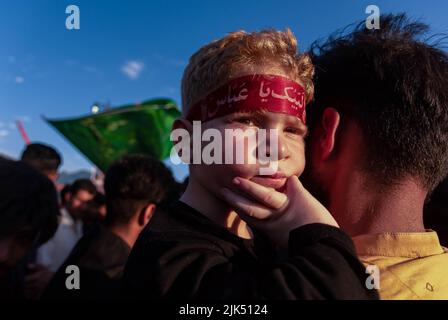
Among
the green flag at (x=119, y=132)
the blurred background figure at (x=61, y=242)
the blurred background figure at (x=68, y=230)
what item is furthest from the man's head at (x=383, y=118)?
the green flag at (x=119, y=132)

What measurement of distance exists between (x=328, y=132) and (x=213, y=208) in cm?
61

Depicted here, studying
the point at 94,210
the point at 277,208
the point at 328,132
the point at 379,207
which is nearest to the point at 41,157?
the point at 94,210

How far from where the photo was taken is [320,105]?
192 centimetres

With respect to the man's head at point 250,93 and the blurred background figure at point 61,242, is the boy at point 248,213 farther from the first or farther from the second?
the blurred background figure at point 61,242

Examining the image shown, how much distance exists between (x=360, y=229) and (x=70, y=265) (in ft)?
7.12

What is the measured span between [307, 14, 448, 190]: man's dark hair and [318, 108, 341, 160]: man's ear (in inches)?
1.5

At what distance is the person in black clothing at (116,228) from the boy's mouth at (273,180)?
5.20 feet

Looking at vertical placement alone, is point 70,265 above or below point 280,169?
below

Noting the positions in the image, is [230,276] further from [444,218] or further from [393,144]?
[444,218]

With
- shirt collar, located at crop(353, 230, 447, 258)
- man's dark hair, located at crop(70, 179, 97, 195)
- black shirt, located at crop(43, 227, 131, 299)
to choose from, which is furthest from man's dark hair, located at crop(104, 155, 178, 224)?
man's dark hair, located at crop(70, 179, 97, 195)

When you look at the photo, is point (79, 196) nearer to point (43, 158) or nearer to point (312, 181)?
point (43, 158)

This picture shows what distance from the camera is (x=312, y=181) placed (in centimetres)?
189

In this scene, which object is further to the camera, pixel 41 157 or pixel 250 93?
pixel 41 157
